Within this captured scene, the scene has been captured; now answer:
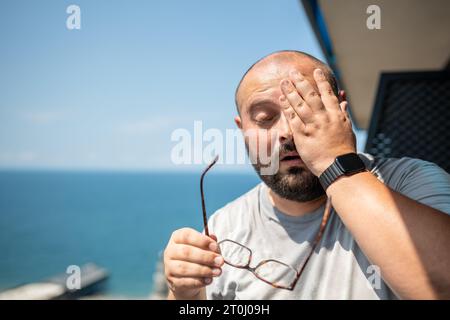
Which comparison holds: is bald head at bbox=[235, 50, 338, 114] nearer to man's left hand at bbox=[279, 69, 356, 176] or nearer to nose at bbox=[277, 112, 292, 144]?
nose at bbox=[277, 112, 292, 144]

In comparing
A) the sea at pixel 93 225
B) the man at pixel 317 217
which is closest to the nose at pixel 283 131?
the man at pixel 317 217

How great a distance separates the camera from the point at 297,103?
0.77m

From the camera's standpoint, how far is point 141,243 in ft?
194

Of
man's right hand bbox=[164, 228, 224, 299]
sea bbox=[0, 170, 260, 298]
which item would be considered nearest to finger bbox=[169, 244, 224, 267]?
man's right hand bbox=[164, 228, 224, 299]

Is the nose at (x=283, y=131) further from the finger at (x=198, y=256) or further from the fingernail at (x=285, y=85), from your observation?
the finger at (x=198, y=256)

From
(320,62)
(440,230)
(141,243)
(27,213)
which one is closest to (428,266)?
(440,230)

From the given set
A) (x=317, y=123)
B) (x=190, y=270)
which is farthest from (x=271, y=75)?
(x=190, y=270)

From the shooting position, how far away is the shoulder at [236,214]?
4.31 ft

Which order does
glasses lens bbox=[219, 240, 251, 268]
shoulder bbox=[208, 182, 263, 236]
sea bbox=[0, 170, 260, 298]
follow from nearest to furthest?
glasses lens bbox=[219, 240, 251, 268], shoulder bbox=[208, 182, 263, 236], sea bbox=[0, 170, 260, 298]

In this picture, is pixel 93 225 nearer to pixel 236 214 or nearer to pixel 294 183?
pixel 236 214

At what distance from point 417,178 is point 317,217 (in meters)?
0.34

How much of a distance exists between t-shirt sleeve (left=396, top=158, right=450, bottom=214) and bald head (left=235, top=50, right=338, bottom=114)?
0.35m

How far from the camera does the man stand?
0.66 m

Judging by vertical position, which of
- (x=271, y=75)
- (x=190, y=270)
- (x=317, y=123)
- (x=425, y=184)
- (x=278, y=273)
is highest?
(x=271, y=75)
